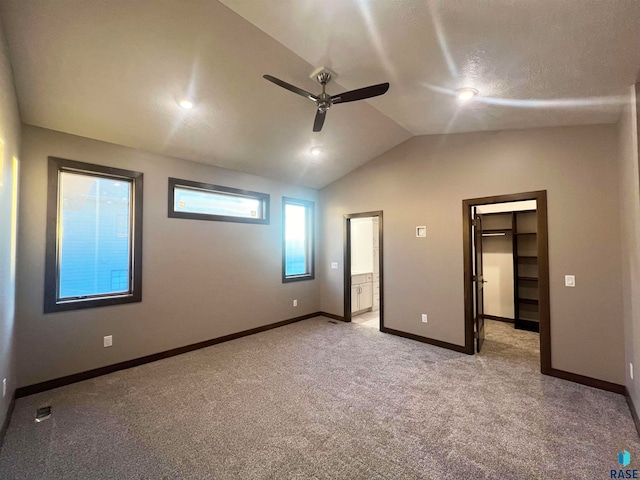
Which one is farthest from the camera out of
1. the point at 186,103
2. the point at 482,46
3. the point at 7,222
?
the point at 186,103

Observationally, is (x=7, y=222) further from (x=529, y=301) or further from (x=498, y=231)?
(x=529, y=301)

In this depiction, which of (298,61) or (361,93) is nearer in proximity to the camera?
(361,93)

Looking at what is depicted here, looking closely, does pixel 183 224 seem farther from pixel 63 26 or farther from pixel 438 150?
pixel 438 150

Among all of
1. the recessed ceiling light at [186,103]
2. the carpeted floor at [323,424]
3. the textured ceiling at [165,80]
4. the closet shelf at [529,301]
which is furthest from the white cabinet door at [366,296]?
the recessed ceiling light at [186,103]

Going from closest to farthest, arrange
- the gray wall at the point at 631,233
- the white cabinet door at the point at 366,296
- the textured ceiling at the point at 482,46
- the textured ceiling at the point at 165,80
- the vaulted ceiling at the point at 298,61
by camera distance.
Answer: the textured ceiling at the point at 482,46, the vaulted ceiling at the point at 298,61, the textured ceiling at the point at 165,80, the gray wall at the point at 631,233, the white cabinet door at the point at 366,296

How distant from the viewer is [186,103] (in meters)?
2.82

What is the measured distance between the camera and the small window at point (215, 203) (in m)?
3.89

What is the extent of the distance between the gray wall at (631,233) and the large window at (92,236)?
16.2 ft

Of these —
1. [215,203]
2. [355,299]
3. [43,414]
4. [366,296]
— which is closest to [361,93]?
[215,203]

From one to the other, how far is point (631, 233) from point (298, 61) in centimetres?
332

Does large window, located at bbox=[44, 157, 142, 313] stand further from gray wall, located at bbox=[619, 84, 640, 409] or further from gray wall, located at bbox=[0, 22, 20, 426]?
gray wall, located at bbox=[619, 84, 640, 409]

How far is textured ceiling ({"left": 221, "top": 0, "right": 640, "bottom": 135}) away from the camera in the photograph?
63.8 inches

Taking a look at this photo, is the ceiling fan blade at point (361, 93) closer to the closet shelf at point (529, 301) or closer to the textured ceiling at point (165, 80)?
the textured ceiling at point (165, 80)

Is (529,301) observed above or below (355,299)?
above
